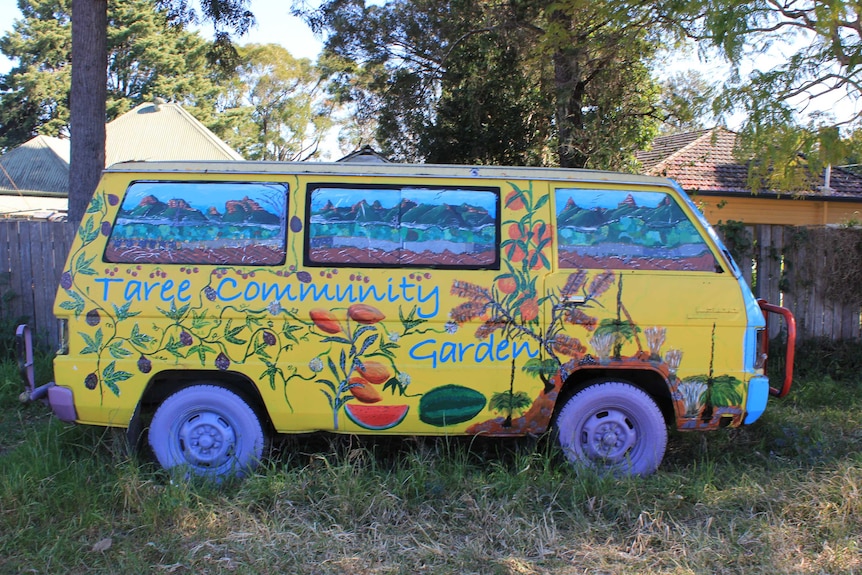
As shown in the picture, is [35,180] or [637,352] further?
[35,180]

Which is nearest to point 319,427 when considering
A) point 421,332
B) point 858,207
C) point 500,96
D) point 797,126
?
point 421,332

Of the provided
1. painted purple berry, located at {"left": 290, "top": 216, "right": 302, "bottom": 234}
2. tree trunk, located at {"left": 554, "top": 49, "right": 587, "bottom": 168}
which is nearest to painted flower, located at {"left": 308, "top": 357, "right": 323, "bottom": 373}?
painted purple berry, located at {"left": 290, "top": 216, "right": 302, "bottom": 234}

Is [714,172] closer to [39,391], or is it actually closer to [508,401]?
[508,401]

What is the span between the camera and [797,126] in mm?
7031

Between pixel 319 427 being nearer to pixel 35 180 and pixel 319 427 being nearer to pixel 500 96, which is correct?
pixel 500 96

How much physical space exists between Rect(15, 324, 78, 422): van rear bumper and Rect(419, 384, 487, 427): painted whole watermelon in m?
2.23

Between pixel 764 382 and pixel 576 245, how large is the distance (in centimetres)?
151

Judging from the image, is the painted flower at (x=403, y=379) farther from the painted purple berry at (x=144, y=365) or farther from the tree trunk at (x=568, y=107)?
the tree trunk at (x=568, y=107)

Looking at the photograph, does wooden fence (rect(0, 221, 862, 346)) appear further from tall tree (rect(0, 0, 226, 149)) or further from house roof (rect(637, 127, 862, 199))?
tall tree (rect(0, 0, 226, 149))

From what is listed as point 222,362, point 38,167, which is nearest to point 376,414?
point 222,362

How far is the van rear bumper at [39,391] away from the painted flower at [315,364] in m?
1.51

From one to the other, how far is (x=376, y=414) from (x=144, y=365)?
151 centimetres

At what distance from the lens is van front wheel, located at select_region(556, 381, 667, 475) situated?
4391 mm

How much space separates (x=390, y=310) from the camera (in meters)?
4.24
